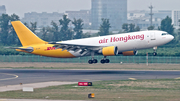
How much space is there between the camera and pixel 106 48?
51.7m

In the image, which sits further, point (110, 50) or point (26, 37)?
point (26, 37)

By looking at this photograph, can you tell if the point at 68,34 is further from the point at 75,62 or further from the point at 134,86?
the point at 134,86

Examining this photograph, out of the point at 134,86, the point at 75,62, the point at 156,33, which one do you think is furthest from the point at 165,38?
the point at 75,62

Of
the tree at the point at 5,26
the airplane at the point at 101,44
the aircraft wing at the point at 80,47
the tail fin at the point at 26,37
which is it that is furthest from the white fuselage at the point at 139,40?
the tree at the point at 5,26

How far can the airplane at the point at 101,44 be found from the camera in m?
51.4

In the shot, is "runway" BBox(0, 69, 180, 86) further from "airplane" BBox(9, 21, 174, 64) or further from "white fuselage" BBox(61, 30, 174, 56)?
"white fuselage" BBox(61, 30, 174, 56)

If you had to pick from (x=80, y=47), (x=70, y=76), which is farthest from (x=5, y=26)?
(x=70, y=76)

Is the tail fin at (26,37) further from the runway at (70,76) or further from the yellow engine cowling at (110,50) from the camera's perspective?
the yellow engine cowling at (110,50)

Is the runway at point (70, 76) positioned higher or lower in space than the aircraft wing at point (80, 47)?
lower

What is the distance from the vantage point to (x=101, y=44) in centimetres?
5397

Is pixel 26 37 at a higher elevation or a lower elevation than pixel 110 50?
higher

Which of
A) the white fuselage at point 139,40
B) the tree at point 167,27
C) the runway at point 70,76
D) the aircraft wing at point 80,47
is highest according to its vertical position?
the tree at point 167,27

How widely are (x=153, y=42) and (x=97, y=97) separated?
27.1 metres

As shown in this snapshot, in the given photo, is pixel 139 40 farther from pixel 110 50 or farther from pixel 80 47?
pixel 80 47
